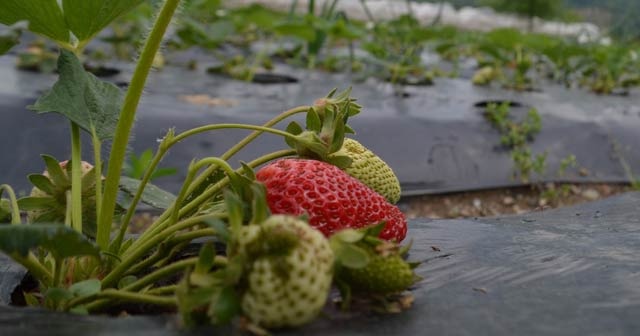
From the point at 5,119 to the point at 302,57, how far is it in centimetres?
246

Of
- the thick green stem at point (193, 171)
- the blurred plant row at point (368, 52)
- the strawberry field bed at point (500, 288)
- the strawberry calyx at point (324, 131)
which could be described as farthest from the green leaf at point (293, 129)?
the blurred plant row at point (368, 52)

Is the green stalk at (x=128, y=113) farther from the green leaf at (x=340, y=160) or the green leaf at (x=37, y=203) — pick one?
the green leaf at (x=340, y=160)

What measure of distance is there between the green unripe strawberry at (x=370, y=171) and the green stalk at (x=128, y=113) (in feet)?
1.03

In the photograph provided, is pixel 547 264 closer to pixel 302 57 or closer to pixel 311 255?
pixel 311 255

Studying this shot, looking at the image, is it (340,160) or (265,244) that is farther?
(340,160)

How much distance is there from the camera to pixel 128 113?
101 centimetres

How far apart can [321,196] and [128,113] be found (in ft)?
0.88

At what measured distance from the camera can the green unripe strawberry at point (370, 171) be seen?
1186 mm

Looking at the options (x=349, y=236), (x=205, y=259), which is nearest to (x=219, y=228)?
(x=205, y=259)

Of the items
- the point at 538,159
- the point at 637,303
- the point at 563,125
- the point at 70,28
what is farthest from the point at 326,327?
the point at 563,125

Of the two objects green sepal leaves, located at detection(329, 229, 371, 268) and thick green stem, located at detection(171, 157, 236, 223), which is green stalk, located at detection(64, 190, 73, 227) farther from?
green sepal leaves, located at detection(329, 229, 371, 268)

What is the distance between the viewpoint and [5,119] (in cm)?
258

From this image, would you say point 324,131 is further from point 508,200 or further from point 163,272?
point 508,200

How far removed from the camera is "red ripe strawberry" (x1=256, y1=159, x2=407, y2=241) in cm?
101
